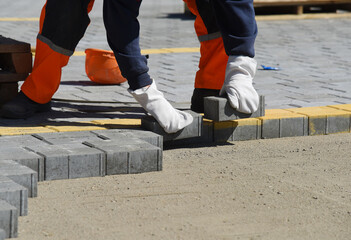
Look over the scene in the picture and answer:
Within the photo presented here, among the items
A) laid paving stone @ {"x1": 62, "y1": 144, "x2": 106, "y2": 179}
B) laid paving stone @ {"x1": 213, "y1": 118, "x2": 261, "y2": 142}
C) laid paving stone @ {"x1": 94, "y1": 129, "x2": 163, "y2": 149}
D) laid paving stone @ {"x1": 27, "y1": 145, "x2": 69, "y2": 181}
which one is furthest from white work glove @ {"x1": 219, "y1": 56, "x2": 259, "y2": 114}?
laid paving stone @ {"x1": 27, "y1": 145, "x2": 69, "y2": 181}

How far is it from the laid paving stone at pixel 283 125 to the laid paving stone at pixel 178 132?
491 mm

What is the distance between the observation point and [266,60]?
7234mm

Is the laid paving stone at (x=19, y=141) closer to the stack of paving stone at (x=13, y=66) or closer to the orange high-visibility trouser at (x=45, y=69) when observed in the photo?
the orange high-visibility trouser at (x=45, y=69)

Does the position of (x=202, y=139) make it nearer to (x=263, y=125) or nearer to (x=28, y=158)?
(x=263, y=125)

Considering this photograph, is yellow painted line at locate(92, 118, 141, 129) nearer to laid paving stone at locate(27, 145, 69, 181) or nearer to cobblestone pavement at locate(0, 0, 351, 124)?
cobblestone pavement at locate(0, 0, 351, 124)

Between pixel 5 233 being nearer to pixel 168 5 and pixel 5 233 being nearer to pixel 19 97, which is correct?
pixel 19 97

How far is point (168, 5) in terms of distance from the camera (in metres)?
14.6

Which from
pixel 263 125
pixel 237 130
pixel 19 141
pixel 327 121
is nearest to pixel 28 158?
pixel 19 141

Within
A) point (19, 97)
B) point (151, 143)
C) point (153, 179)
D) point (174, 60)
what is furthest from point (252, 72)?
point (174, 60)

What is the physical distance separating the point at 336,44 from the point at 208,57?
4367 mm

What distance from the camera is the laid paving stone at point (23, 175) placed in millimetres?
3080

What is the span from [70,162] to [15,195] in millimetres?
647

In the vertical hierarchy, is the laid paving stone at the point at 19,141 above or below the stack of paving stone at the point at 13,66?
below

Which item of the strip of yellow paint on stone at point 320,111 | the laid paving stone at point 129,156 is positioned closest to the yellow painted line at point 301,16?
the strip of yellow paint on stone at point 320,111
